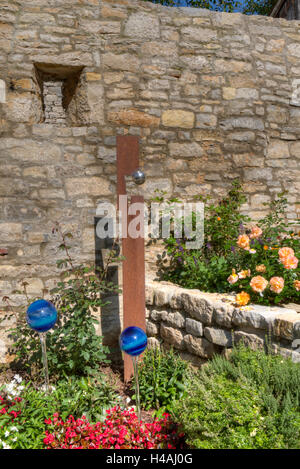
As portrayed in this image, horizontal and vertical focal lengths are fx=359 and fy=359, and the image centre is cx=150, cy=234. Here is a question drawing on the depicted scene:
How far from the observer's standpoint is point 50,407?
101 inches

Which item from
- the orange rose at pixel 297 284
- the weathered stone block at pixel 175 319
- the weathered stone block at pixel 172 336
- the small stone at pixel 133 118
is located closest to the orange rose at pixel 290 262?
the orange rose at pixel 297 284

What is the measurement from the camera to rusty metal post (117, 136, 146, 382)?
10.7ft

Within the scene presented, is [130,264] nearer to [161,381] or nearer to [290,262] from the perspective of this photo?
[161,381]

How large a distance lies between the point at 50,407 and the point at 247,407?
141 cm

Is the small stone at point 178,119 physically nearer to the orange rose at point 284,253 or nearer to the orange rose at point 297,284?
the orange rose at point 284,253

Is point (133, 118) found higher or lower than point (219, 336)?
A: higher

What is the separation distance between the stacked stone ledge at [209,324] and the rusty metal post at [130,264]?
327 millimetres

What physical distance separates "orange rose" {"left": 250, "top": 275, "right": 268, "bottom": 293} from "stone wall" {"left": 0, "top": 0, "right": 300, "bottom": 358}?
1.41m

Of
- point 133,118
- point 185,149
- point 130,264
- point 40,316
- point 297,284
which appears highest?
point 133,118

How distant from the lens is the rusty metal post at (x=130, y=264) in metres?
3.26

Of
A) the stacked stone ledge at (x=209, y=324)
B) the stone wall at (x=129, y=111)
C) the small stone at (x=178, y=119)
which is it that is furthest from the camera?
Answer: the small stone at (x=178, y=119)

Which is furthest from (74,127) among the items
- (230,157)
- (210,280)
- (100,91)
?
(210,280)

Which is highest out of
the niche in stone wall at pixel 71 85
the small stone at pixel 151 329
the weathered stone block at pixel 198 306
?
the niche in stone wall at pixel 71 85

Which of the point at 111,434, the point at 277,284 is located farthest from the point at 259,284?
the point at 111,434
